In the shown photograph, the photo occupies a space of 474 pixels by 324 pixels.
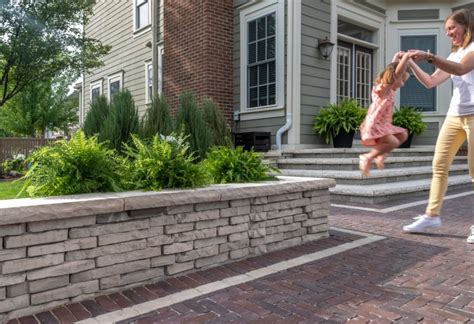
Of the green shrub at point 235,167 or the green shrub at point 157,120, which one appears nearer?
the green shrub at point 235,167

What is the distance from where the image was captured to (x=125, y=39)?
1273 centimetres

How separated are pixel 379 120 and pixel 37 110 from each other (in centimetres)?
1989

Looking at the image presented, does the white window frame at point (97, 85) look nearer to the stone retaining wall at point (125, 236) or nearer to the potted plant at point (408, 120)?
the potted plant at point (408, 120)

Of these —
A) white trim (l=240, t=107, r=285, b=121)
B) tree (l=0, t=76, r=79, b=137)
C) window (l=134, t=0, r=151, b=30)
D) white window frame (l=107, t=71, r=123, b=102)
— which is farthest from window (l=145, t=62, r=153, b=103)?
tree (l=0, t=76, r=79, b=137)

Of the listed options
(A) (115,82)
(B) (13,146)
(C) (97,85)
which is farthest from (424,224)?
(C) (97,85)

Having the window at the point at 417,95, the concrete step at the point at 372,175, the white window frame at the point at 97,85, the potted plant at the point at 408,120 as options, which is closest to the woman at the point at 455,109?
the concrete step at the point at 372,175

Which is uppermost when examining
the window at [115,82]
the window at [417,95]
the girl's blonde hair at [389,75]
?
the window at [115,82]

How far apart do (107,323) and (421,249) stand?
2.59 metres

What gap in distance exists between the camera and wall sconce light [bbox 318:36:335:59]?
750 centimetres

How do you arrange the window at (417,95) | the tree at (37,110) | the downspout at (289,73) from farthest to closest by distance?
1. the tree at (37,110)
2. the window at (417,95)
3. the downspout at (289,73)

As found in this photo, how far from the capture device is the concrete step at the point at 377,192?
5.50 m

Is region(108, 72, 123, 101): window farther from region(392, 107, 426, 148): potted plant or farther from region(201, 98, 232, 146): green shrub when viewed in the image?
region(392, 107, 426, 148): potted plant

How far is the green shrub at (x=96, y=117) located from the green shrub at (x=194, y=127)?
0.84 m

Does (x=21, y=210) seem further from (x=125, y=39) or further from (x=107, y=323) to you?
(x=125, y=39)
